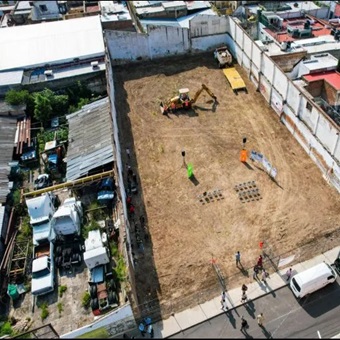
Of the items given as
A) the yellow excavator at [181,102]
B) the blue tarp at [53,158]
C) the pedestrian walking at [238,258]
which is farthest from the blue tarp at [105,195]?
the yellow excavator at [181,102]

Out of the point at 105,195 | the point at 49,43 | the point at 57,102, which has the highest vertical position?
the point at 49,43

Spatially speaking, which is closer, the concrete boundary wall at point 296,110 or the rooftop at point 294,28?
the concrete boundary wall at point 296,110

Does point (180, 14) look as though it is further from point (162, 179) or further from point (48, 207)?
point (48, 207)

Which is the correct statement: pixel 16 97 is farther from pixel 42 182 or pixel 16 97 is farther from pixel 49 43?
pixel 42 182

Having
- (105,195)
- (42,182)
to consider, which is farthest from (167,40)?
(105,195)

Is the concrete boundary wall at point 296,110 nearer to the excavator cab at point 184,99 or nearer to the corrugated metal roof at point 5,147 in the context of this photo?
the excavator cab at point 184,99

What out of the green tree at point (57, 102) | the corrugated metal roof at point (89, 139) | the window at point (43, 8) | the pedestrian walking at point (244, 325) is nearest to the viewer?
the pedestrian walking at point (244, 325)

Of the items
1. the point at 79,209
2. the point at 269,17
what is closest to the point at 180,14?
the point at 269,17
